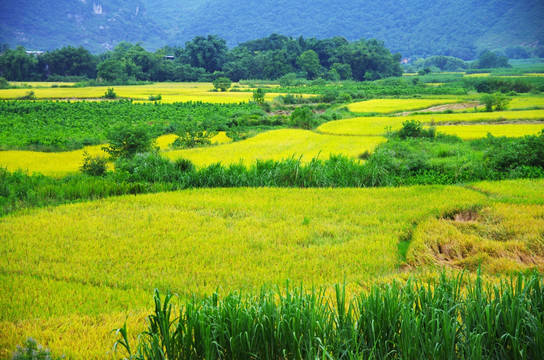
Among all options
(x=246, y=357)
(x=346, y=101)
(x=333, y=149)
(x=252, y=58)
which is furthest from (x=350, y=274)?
(x=252, y=58)

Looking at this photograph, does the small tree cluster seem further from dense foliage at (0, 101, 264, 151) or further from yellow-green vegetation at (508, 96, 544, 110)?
dense foliage at (0, 101, 264, 151)

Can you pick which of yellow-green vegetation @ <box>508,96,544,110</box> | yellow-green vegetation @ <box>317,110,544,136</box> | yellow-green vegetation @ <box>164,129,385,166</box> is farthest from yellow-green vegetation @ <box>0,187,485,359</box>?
yellow-green vegetation @ <box>508,96,544,110</box>

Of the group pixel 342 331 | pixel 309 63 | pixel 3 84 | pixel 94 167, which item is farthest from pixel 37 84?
pixel 342 331

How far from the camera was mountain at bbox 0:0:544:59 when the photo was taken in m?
41.8

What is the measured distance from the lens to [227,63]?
241 ft

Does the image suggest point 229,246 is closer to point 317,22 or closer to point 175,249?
point 175,249

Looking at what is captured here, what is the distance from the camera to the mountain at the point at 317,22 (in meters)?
41.8

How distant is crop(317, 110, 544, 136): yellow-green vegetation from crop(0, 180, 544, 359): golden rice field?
12.4m

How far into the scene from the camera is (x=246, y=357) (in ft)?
12.1

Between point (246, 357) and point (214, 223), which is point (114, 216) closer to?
point (214, 223)

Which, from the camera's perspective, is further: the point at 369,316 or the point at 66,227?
the point at 66,227

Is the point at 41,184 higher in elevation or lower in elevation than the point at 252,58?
lower

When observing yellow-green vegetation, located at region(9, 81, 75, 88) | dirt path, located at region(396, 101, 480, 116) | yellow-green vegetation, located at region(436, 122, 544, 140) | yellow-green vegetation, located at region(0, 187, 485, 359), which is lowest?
yellow-green vegetation, located at region(0, 187, 485, 359)

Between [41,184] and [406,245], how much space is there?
880 cm
